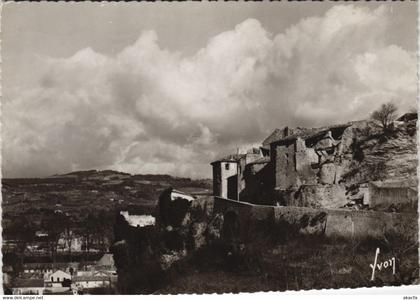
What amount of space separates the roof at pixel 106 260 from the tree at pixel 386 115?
22.3ft

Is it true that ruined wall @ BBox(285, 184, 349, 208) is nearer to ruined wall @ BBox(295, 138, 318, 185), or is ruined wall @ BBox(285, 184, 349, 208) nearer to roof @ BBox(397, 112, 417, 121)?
ruined wall @ BBox(295, 138, 318, 185)

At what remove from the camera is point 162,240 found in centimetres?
1362

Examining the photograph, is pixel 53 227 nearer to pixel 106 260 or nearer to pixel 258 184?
pixel 106 260

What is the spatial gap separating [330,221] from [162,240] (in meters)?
4.84

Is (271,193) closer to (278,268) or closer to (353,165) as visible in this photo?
(353,165)

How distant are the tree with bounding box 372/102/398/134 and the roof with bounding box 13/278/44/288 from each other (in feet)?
25.5

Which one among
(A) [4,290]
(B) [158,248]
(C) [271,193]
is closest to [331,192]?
(C) [271,193]

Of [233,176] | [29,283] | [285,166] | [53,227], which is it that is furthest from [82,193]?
[285,166]

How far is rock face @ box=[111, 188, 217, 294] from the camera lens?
1038cm

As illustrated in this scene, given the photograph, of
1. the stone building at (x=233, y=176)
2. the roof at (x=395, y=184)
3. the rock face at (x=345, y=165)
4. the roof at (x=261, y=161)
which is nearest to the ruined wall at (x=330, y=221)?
the rock face at (x=345, y=165)

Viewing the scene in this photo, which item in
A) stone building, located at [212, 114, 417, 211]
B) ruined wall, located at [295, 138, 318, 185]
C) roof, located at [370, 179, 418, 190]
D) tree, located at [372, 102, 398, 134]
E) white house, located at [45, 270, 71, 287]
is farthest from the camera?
ruined wall, located at [295, 138, 318, 185]

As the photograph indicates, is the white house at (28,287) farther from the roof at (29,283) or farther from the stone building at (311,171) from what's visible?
the stone building at (311,171)

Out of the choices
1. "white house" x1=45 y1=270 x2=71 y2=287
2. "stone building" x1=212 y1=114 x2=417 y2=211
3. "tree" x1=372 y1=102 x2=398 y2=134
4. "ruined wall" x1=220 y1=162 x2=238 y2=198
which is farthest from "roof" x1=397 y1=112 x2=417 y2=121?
"white house" x1=45 y1=270 x2=71 y2=287

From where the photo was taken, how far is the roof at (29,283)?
864 centimetres
